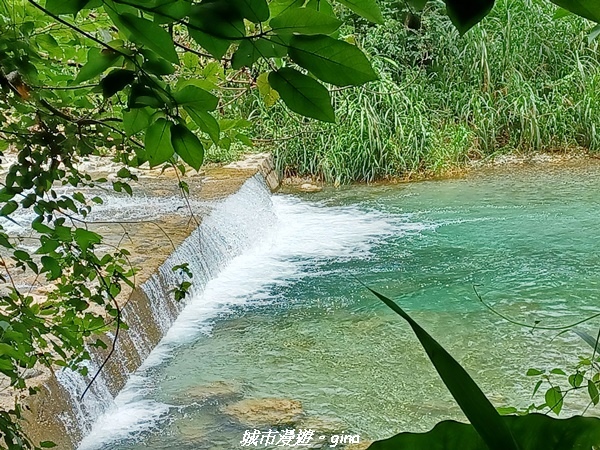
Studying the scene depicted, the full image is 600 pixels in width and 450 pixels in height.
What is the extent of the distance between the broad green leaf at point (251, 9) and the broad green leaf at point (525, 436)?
0.23 m

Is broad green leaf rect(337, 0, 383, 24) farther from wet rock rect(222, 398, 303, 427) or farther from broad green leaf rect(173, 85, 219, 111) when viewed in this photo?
wet rock rect(222, 398, 303, 427)

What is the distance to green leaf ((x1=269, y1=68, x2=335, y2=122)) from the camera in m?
0.45

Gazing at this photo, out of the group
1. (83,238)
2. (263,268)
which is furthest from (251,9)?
(263,268)

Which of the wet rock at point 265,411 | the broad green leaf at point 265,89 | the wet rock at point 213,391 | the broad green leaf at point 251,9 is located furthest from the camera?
the wet rock at point 213,391

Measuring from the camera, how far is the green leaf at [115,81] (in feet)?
1.72

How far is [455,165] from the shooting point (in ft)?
24.5

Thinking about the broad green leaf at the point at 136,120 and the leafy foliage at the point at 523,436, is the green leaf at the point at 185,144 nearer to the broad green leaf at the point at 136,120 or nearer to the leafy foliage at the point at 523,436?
the broad green leaf at the point at 136,120

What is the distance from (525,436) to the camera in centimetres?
33

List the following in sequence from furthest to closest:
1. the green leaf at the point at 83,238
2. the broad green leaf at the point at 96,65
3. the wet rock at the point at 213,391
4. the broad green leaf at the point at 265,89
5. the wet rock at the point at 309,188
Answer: the wet rock at the point at 309,188 → the wet rock at the point at 213,391 → the green leaf at the point at 83,238 → the broad green leaf at the point at 265,89 → the broad green leaf at the point at 96,65

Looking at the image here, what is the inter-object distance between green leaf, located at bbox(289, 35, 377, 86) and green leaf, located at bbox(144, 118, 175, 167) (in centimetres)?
16

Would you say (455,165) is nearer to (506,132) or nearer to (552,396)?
(506,132)

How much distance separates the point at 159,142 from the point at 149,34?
13 centimetres

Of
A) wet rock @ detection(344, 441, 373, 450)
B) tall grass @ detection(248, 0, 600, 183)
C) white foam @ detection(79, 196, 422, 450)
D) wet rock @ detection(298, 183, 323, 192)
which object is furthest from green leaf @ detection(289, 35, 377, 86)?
wet rock @ detection(298, 183, 323, 192)

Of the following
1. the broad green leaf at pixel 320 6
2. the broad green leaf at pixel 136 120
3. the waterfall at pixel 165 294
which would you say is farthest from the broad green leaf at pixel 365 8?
the waterfall at pixel 165 294
